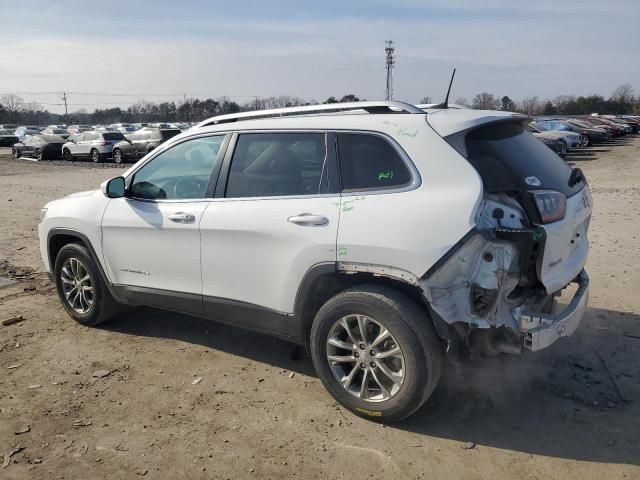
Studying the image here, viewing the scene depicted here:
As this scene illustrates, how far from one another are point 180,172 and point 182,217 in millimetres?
457

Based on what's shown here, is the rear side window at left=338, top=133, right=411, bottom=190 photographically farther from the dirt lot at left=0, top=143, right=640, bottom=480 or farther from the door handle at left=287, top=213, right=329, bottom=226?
the dirt lot at left=0, top=143, right=640, bottom=480

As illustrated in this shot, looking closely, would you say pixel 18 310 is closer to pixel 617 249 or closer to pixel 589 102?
pixel 617 249

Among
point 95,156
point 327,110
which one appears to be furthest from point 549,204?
point 95,156

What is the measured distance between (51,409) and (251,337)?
165cm

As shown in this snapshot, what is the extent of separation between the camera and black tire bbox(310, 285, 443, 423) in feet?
10.2

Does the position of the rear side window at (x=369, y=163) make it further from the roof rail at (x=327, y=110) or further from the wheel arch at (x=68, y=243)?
the wheel arch at (x=68, y=243)

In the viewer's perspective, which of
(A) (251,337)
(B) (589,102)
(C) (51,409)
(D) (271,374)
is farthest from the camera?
(B) (589,102)

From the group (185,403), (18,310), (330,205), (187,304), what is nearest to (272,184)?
(330,205)

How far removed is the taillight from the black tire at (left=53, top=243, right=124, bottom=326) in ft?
11.8

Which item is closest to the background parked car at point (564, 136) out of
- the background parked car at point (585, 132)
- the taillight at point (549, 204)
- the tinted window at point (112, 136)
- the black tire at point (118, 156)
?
the background parked car at point (585, 132)

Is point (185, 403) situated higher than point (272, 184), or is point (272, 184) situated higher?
point (272, 184)

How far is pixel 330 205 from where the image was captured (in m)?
3.38

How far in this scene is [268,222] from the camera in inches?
141

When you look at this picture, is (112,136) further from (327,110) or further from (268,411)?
(268,411)
